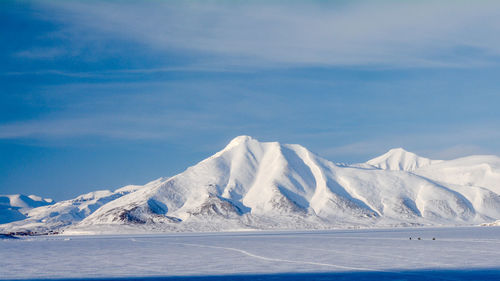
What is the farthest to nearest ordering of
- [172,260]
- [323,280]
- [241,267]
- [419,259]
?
[172,260] < [419,259] < [241,267] < [323,280]

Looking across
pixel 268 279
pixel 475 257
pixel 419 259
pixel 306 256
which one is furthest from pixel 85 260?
pixel 475 257

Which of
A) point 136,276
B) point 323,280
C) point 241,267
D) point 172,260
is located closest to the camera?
point 323,280

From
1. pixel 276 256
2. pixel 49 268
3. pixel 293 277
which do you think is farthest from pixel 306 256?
pixel 49 268

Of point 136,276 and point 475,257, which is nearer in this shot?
point 136,276

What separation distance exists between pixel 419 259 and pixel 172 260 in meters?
29.3

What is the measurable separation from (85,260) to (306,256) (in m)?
28.0

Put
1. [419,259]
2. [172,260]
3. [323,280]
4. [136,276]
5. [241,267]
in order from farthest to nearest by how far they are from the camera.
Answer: [172,260], [419,259], [241,267], [136,276], [323,280]

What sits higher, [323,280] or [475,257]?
[323,280]

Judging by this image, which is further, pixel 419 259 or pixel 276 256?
pixel 276 256

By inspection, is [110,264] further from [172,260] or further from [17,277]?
[17,277]

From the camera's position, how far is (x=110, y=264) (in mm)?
74562

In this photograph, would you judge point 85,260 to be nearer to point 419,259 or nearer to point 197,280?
point 197,280

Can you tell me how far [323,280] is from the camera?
180ft

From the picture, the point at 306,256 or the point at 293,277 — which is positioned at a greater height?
the point at 293,277
